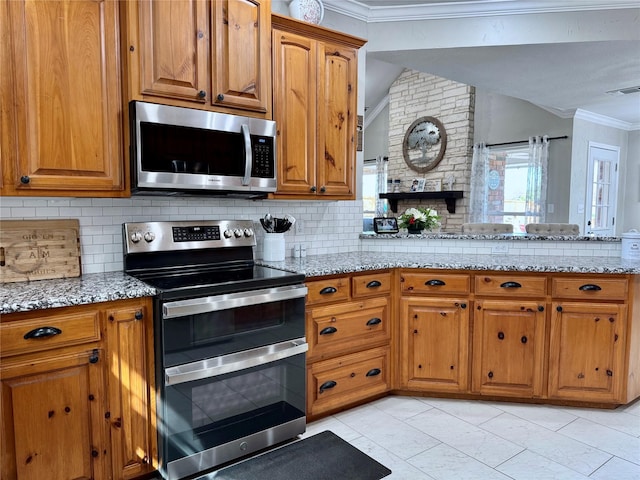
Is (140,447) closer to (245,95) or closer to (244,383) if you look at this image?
(244,383)

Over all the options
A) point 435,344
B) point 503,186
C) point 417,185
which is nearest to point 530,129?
point 503,186

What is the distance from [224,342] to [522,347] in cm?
187

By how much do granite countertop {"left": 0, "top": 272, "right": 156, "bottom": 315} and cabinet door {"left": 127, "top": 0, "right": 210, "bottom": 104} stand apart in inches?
35.7

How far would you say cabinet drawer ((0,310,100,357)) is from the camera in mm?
1674

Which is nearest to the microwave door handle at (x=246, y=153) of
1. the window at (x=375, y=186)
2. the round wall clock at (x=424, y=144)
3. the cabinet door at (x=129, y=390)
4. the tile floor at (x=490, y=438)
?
the cabinet door at (x=129, y=390)

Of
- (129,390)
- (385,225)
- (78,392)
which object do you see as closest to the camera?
(78,392)

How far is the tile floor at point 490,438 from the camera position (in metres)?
2.17

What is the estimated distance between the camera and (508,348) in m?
2.82

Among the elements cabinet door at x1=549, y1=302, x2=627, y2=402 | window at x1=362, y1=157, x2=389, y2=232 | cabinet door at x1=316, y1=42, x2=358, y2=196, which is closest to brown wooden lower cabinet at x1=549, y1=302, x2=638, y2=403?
cabinet door at x1=549, y1=302, x2=627, y2=402

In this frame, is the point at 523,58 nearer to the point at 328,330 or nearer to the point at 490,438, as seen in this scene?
the point at 328,330

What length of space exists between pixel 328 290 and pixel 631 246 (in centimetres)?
214

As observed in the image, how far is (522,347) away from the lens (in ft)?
9.19

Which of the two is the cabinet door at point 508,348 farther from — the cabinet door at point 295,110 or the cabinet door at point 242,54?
the cabinet door at point 242,54

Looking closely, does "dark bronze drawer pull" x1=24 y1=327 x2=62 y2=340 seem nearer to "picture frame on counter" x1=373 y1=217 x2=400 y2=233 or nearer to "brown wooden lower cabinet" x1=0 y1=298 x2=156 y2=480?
"brown wooden lower cabinet" x1=0 y1=298 x2=156 y2=480
